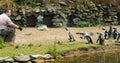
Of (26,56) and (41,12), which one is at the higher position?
(41,12)

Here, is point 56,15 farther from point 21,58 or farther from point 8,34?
point 21,58

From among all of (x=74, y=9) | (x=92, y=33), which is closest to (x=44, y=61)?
(x=92, y=33)

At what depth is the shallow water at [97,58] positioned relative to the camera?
601 inches

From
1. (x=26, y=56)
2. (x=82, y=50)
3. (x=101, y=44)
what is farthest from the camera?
(x=101, y=44)

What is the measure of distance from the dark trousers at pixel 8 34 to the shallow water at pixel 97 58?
8.11 feet

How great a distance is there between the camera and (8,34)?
16281 millimetres

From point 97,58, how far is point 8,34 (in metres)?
3.92

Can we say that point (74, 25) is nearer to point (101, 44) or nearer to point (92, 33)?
point (92, 33)

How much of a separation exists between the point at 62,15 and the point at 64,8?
623 mm

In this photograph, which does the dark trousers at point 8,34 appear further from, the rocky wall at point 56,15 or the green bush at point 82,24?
the green bush at point 82,24

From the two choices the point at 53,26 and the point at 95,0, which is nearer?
the point at 53,26

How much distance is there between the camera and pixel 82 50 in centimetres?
1750

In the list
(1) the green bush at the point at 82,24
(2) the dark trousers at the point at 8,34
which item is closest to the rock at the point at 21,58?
(2) the dark trousers at the point at 8,34

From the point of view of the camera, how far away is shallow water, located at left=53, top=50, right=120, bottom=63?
601 inches
